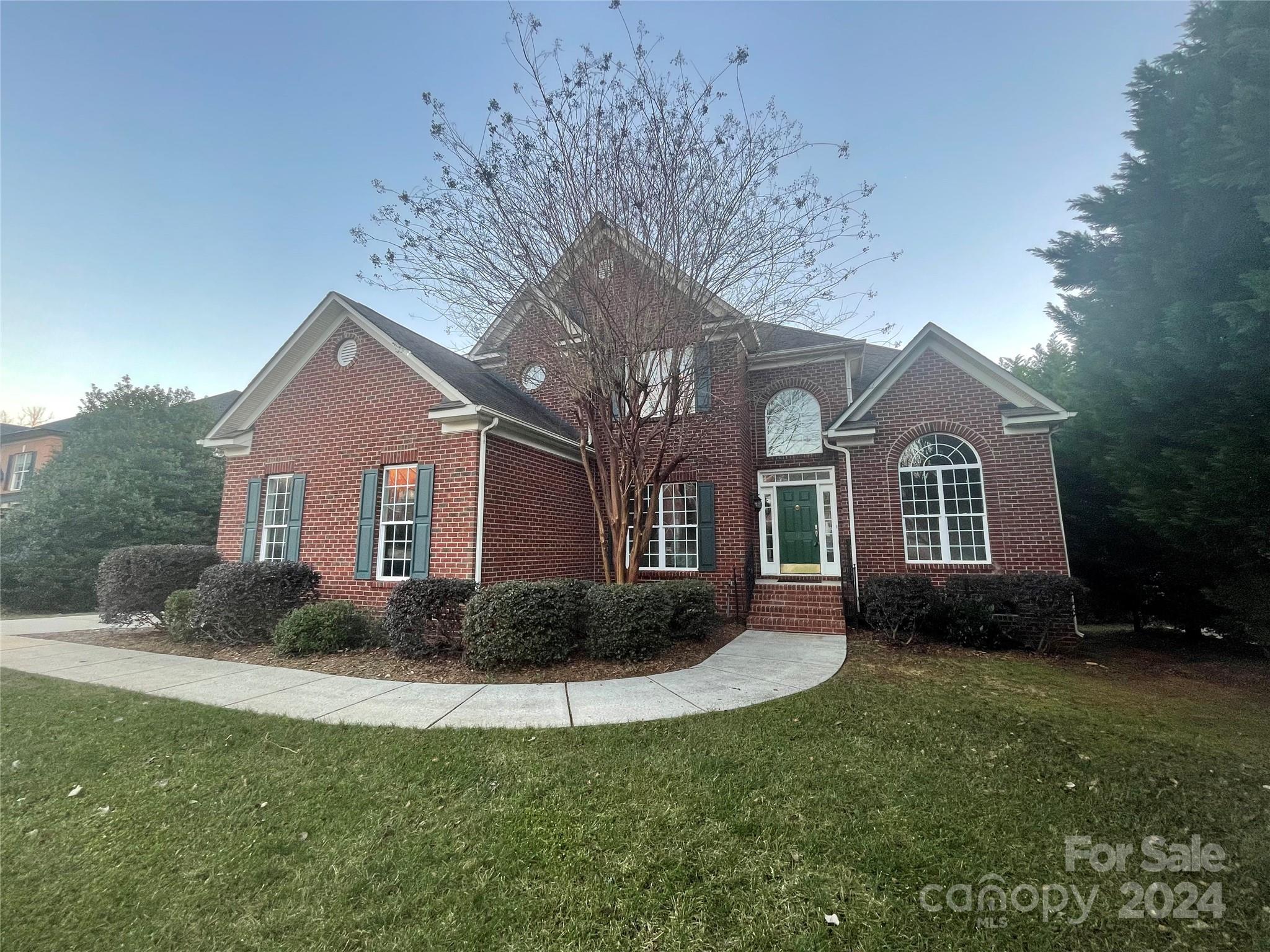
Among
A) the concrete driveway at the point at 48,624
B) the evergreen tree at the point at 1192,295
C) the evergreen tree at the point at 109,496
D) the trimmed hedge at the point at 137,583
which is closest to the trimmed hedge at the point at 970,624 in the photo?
the evergreen tree at the point at 1192,295

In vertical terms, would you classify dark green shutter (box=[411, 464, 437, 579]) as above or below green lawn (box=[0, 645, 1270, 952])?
above

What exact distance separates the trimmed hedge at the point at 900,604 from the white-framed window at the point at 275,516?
11318mm

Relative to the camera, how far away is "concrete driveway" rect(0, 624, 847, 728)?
4914 mm

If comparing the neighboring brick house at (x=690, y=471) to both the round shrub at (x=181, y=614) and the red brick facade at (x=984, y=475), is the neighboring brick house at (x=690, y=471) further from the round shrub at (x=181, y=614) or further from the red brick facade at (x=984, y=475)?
the round shrub at (x=181, y=614)

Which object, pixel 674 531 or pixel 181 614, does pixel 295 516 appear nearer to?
pixel 181 614

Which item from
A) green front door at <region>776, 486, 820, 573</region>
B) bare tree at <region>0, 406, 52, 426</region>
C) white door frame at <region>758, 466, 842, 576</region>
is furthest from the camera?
bare tree at <region>0, 406, 52, 426</region>

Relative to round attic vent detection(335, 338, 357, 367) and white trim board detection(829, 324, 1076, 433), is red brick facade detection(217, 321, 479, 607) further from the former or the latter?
white trim board detection(829, 324, 1076, 433)

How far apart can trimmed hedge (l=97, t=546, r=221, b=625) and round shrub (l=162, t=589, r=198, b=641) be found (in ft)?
3.53

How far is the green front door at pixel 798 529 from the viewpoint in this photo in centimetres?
1162

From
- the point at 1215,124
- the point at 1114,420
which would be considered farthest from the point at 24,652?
the point at 1215,124

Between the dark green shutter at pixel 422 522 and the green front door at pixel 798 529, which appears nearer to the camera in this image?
the dark green shutter at pixel 422 522

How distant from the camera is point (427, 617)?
280 inches

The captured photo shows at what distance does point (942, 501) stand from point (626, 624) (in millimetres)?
7519

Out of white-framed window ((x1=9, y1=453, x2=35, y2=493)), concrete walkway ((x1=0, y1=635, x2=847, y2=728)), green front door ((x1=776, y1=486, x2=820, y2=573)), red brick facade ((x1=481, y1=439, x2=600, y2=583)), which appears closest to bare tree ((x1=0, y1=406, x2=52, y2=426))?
white-framed window ((x1=9, y1=453, x2=35, y2=493))
